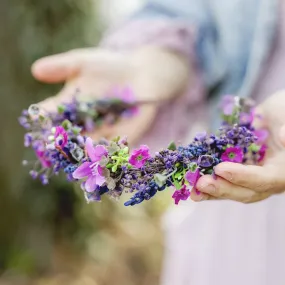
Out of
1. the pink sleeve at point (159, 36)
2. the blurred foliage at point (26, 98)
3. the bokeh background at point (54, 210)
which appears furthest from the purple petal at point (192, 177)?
the blurred foliage at point (26, 98)

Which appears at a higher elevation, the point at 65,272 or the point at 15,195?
the point at 15,195

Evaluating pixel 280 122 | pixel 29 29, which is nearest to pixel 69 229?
pixel 29 29

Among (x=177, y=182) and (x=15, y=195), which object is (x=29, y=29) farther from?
(x=177, y=182)

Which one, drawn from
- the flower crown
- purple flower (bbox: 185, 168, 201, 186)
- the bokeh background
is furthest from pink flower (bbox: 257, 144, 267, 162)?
the bokeh background

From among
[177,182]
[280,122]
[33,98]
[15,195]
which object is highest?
[33,98]

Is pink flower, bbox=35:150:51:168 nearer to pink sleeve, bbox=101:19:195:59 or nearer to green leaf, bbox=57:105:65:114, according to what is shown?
green leaf, bbox=57:105:65:114

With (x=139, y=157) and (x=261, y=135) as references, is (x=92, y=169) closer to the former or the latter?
(x=139, y=157)

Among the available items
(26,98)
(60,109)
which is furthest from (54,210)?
(60,109)
